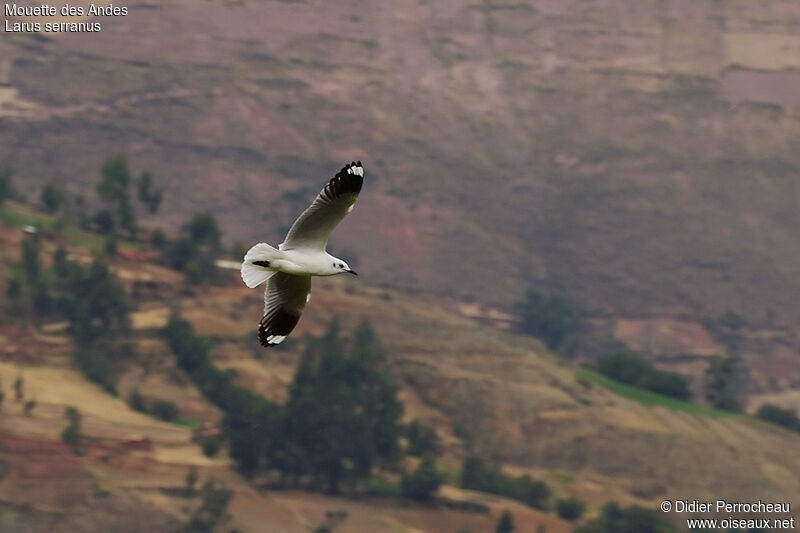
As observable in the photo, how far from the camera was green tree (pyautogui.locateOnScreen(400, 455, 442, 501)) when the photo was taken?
245ft

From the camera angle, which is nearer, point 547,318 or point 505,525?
point 505,525

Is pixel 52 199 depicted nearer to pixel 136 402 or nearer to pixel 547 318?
pixel 136 402

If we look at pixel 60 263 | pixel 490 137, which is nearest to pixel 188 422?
pixel 60 263

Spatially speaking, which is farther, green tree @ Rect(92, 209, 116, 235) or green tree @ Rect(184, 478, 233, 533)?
green tree @ Rect(92, 209, 116, 235)

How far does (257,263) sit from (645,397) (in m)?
75.7

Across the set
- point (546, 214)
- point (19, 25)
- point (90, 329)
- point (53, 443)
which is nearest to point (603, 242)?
point (546, 214)

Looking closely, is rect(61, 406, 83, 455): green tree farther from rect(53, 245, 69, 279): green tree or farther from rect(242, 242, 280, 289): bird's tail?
rect(242, 242, 280, 289): bird's tail

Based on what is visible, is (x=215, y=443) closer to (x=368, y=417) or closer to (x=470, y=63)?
(x=368, y=417)

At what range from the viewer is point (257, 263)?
1983cm

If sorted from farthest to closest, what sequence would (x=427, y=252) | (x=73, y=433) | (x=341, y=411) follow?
(x=427, y=252) → (x=341, y=411) → (x=73, y=433)

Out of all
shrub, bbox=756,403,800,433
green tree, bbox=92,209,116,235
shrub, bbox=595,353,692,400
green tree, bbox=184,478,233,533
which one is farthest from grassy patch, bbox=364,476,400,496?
shrub, bbox=756,403,800,433

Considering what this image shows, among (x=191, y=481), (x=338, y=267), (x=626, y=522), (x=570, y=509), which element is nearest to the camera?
(x=338, y=267)

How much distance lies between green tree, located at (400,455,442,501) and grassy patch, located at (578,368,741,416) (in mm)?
18989

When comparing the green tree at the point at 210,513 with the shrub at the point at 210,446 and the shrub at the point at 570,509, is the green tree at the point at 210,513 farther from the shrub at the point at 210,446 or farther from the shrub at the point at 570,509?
the shrub at the point at 570,509
